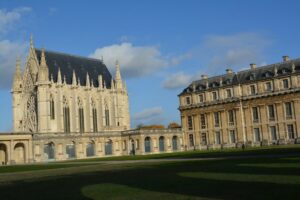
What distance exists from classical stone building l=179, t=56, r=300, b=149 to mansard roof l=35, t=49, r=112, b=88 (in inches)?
1016

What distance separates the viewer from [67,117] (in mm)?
82625

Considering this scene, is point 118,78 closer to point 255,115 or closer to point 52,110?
point 52,110

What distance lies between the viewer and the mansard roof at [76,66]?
86.2 meters

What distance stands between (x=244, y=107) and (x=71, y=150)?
31.2 meters

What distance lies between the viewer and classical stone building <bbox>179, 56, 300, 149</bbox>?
2472 inches

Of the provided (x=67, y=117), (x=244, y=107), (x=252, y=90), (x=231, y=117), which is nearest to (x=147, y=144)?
(x=231, y=117)

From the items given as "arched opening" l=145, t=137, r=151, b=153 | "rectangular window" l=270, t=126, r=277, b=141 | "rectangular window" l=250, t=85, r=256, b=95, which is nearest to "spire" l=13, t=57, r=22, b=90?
"arched opening" l=145, t=137, r=151, b=153

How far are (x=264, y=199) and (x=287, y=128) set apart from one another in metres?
54.4

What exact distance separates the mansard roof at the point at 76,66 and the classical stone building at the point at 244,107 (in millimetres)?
25799

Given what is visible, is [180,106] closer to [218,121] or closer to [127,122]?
[218,121]

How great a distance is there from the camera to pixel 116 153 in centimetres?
7925

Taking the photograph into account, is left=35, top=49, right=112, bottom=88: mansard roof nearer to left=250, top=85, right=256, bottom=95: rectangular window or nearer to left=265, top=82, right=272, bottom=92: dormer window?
left=250, top=85, right=256, bottom=95: rectangular window

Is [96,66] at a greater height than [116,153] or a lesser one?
greater

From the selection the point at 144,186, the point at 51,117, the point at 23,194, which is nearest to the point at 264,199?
the point at 144,186
